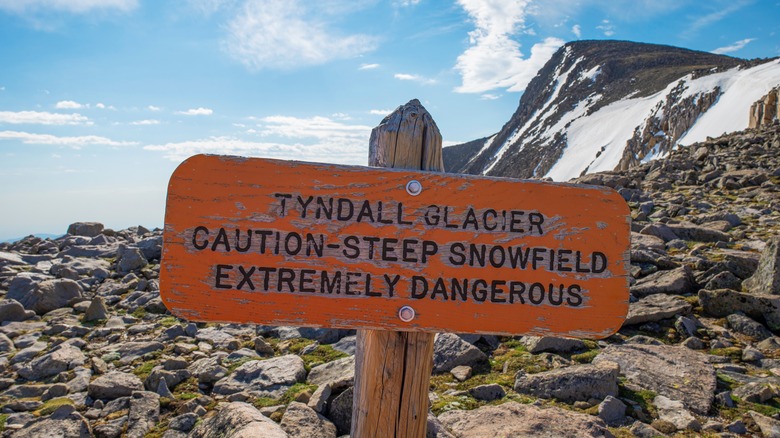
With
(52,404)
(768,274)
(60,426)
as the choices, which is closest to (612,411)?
(768,274)

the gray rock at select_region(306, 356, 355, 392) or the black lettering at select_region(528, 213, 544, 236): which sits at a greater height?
the black lettering at select_region(528, 213, 544, 236)

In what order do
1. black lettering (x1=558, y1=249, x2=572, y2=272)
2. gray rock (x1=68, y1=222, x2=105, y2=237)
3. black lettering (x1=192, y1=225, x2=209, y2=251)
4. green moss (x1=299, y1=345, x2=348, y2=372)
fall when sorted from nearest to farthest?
1. black lettering (x1=192, y1=225, x2=209, y2=251)
2. black lettering (x1=558, y1=249, x2=572, y2=272)
3. green moss (x1=299, y1=345, x2=348, y2=372)
4. gray rock (x1=68, y1=222, x2=105, y2=237)

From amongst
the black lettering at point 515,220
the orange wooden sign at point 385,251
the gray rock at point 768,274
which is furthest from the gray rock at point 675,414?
the gray rock at point 768,274

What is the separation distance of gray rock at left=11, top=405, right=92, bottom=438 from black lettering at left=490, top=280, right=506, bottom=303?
3853mm

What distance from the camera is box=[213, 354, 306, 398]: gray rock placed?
185 inches

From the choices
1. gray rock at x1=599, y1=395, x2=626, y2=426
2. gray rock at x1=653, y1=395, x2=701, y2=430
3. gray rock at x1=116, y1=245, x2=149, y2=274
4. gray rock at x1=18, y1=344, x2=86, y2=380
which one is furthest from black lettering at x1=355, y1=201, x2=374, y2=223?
gray rock at x1=116, y1=245, x2=149, y2=274

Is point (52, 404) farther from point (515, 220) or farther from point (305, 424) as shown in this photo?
point (515, 220)

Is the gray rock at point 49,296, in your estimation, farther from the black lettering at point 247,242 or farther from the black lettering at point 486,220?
the black lettering at point 486,220

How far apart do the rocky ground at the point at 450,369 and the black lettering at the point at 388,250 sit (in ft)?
6.08

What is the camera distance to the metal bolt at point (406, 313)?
7.06 ft

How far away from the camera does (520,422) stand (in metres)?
3.56

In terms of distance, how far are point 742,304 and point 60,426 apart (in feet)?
23.8

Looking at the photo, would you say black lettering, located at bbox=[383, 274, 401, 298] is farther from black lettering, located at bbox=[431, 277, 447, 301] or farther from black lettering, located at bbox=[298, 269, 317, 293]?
black lettering, located at bbox=[298, 269, 317, 293]

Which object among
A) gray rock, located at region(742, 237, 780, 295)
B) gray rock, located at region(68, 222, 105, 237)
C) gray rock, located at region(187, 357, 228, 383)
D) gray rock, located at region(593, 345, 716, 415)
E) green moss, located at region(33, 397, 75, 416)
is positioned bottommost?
green moss, located at region(33, 397, 75, 416)
